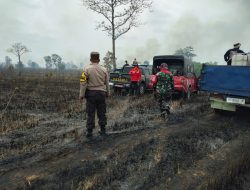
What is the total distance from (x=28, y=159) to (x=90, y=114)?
6.65 feet

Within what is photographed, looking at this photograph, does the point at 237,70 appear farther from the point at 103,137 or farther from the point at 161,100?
the point at 103,137

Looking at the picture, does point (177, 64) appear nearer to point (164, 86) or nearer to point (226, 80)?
point (164, 86)

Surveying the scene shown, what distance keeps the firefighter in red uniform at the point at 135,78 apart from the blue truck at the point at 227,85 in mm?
6525

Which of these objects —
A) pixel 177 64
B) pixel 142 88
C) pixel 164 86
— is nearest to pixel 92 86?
pixel 164 86

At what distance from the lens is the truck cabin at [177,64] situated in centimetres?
1482

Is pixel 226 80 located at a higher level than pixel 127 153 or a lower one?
higher

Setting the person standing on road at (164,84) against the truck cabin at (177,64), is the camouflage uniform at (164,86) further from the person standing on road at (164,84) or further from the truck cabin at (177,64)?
the truck cabin at (177,64)

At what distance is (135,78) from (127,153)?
1074 cm

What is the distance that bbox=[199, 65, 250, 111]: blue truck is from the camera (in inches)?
358

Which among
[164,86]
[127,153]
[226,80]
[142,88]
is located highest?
[226,80]

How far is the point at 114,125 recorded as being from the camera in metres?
8.59

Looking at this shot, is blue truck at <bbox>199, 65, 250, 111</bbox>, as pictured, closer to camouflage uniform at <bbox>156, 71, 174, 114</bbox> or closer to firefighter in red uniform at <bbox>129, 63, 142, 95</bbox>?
camouflage uniform at <bbox>156, 71, 174, 114</bbox>

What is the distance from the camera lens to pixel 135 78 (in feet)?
53.9

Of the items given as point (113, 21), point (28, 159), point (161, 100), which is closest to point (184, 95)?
point (161, 100)
